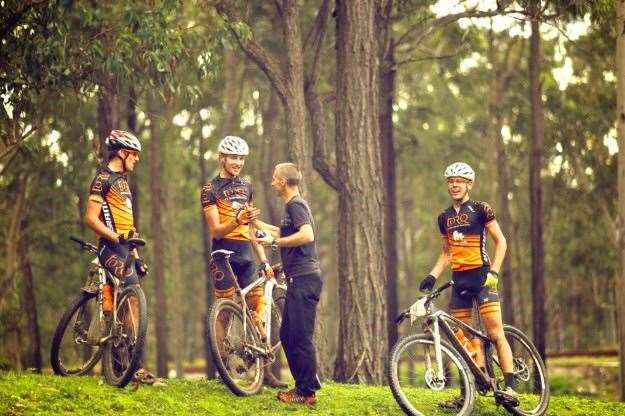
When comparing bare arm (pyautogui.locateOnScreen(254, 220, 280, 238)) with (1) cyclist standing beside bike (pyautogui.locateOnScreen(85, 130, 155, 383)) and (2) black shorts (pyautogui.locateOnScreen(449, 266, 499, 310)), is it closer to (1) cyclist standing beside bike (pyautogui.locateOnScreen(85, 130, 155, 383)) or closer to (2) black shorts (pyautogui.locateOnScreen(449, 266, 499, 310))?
(1) cyclist standing beside bike (pyautogui.locateOnScreen(85, 130, 155, 383))

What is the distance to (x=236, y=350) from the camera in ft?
32.8

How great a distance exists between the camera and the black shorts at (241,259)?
33.8 ft

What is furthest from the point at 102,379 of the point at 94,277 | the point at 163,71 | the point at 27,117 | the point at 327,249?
the point at 327,249

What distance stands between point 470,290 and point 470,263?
281 millimetres

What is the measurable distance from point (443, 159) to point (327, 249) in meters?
16.4

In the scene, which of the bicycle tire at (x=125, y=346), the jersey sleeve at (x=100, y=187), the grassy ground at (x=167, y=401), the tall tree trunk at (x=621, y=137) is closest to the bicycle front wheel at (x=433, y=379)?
the grassy ground at (x=167, y=401)

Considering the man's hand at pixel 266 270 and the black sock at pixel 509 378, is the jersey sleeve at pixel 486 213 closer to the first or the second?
the black sock at pixel 509 378

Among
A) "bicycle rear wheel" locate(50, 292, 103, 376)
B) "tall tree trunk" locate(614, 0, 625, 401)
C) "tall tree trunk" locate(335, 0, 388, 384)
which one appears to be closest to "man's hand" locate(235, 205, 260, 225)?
"bicycle rear wheel" locate(50, 292, 103, 376)

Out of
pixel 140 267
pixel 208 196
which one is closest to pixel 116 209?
pixel 140 267

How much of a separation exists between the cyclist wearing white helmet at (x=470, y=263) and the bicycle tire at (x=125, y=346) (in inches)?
A: 112

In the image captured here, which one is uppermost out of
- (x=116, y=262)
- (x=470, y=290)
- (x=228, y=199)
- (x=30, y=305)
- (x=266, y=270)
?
(x=228, y=199)

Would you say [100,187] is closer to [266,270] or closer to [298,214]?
[266,270]

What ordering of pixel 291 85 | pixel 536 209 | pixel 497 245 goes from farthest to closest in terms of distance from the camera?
pixel 536 209
pixel 291 85
pixel 497 245

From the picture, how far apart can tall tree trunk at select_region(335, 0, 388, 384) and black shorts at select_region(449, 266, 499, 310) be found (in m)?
3.83
